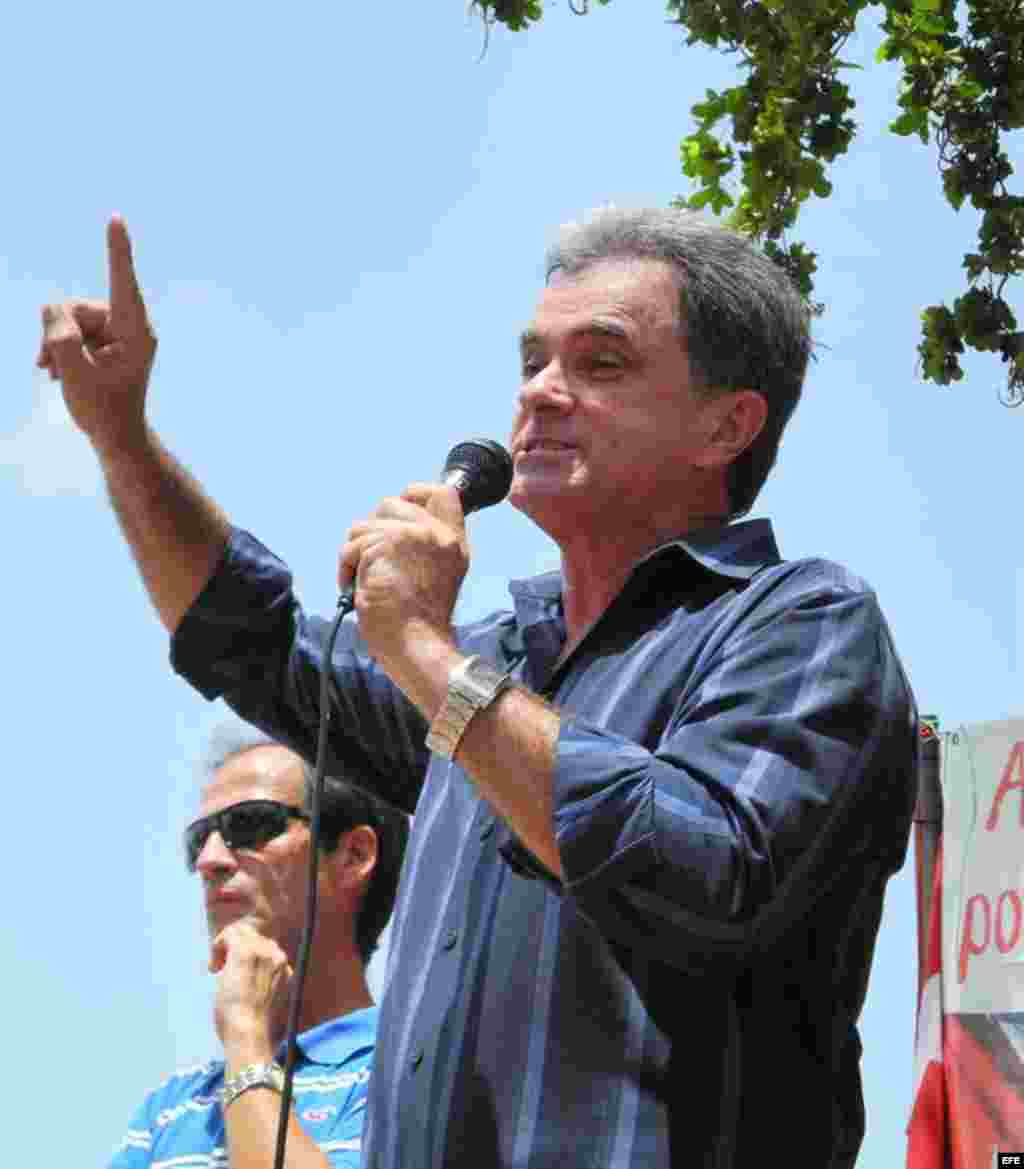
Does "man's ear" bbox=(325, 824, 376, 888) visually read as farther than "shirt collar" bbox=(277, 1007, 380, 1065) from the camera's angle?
Yes

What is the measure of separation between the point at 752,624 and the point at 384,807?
2.25m

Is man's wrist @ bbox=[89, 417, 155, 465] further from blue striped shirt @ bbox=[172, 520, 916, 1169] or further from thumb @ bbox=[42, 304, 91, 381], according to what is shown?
blue striped shirt @ bbox=[172, 520, 916, 1169]

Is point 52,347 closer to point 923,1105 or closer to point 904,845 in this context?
point 904,845

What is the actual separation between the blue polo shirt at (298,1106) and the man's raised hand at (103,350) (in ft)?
4.92

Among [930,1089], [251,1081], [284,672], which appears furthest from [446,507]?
[930,1089]

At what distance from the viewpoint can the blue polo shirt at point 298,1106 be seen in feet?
14.7

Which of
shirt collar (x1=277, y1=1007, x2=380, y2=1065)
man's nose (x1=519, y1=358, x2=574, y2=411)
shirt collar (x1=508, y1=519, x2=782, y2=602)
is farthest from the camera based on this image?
shirt collar (x1=277, y1=1007, x2=380, y2=1065)

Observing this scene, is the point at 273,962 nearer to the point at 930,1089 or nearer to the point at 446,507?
the point at 930,1089

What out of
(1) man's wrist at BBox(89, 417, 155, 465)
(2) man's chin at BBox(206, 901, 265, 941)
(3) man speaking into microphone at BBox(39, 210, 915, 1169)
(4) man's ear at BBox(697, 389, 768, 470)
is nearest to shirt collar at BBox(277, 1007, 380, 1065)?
(2) man's chin at BBox(206, 901, 265, 941)

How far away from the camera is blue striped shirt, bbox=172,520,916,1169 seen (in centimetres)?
278

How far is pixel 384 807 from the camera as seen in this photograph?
5199 millimetres

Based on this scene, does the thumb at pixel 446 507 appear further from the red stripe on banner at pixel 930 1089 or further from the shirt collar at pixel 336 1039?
the red stripe on banner at pixel 930 1089

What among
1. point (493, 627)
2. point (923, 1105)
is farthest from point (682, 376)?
point (923, 1105)

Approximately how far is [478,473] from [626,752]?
2.11 feet
